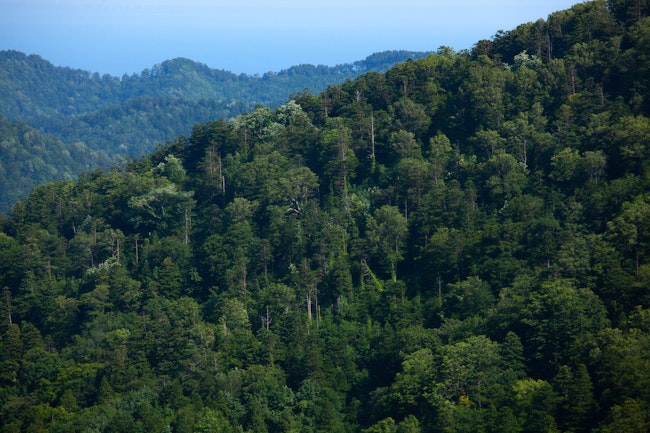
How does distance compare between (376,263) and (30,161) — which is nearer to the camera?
(376,263)

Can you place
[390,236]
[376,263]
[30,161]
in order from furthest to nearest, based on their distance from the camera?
[30,161], [376,263], [390,236]

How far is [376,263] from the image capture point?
52406 millimetres

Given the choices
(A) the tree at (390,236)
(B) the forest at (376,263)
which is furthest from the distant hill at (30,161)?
(A) the tree at (390,236)

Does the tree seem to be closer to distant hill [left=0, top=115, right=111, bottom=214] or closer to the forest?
the forest

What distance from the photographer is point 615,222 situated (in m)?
43.8

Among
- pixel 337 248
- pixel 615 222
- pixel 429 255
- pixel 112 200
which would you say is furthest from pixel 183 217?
pixel 615 222

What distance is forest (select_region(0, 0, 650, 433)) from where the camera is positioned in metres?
40.6

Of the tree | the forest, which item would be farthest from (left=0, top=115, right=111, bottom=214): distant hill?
the tree

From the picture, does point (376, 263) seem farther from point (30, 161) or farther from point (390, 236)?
point (30, 161)

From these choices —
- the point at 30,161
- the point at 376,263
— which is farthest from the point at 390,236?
the point at 30,161

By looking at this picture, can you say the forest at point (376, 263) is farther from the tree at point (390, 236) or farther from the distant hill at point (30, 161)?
the distant hill at point (30, 161)

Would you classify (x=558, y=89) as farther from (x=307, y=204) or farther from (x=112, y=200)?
(x=112, y=200)

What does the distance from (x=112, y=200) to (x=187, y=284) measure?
10280mm

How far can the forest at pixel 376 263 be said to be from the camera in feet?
133
